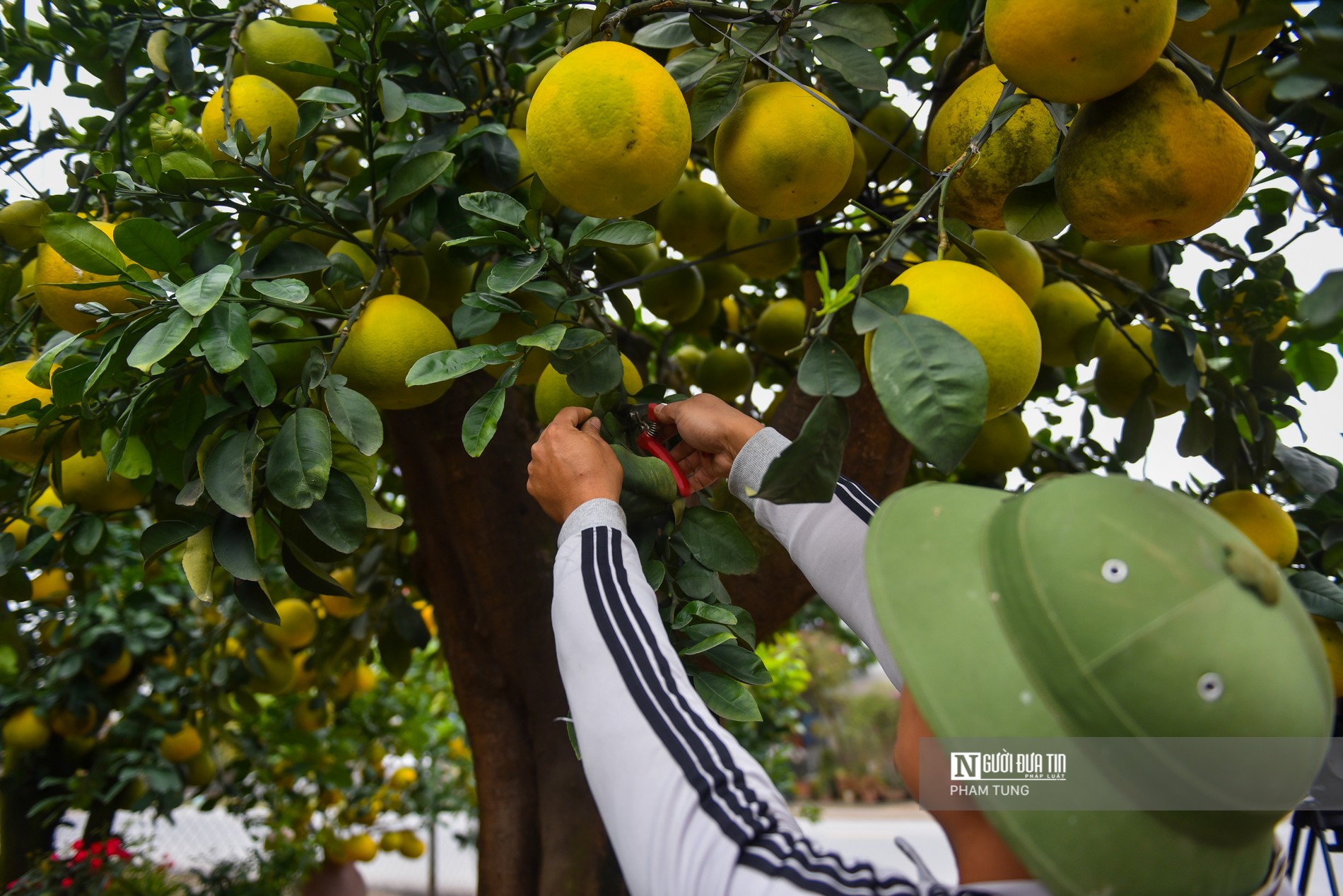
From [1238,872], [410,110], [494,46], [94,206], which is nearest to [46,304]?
[94,206]

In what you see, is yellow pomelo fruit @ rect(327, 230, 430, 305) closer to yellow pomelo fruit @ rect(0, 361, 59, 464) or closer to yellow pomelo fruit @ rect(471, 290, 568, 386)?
yellow pomelo fruit @ rect(471, 290, 568, 386)

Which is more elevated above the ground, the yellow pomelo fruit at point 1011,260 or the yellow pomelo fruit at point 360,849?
the yellow pomelo fruit at point 1011,260

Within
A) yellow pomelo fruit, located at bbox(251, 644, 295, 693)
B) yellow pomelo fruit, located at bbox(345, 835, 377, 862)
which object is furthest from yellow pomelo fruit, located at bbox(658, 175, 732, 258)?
yellow pomelo fruit, located at bbox(345, 835, 377, 862)

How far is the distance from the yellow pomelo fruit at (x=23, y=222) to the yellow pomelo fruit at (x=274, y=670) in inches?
53.4

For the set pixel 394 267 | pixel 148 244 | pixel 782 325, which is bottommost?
pixel 148 244

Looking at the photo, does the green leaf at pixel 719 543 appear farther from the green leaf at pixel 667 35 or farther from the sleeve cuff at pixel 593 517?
the green leaf at pixel 667 35

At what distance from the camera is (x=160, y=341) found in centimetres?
90

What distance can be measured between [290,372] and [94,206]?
0.61 m

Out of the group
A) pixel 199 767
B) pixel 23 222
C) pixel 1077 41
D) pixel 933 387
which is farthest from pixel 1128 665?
pixel 199 767

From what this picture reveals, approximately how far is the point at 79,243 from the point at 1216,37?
1298 mm

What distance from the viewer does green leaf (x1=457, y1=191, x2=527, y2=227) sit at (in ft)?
3.21

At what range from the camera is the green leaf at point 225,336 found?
0.90 m

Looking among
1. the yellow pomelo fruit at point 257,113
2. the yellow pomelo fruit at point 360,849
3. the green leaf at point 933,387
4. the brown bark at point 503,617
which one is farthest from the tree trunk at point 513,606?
the yellow pomelo fruit at point 360,849

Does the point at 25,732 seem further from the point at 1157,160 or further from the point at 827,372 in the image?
the point at 1157,160
